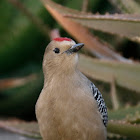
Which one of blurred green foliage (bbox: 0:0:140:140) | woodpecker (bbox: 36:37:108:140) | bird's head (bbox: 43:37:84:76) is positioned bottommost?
blurred green foliage (bbox: 0:0:140:140)

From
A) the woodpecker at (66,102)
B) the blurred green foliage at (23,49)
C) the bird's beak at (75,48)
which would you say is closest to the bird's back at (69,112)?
the woodpecker at (66,102)

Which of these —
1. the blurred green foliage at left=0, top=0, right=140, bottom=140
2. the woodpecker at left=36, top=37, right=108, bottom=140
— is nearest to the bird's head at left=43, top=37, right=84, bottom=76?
the woodpecker at left=36, top=37, right=108, bottom=140

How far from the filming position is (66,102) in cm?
331

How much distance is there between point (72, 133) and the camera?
132 inches

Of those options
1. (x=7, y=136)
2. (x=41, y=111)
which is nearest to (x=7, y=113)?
(x=7, y=136)

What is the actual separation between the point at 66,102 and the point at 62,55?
291mm

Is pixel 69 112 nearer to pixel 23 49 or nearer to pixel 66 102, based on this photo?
pixel 66 102

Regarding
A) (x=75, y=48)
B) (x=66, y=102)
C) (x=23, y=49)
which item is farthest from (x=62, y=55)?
(x=23, y=49)

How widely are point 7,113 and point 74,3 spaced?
136cm

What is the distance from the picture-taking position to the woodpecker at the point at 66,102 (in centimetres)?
331

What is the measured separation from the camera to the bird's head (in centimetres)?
330

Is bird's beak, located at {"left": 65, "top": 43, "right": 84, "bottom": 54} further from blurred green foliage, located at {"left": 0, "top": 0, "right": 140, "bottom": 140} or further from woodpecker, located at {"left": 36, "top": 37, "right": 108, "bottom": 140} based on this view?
blurred green foliage, located at {"left": 0, "top": 0, "right": 140, "bottom": 140}

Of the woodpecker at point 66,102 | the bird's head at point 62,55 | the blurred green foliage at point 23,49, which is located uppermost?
the bird's head at point 62,55

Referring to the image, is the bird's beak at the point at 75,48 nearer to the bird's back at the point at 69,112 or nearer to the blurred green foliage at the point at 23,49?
the bird's back at the point at 69,112
